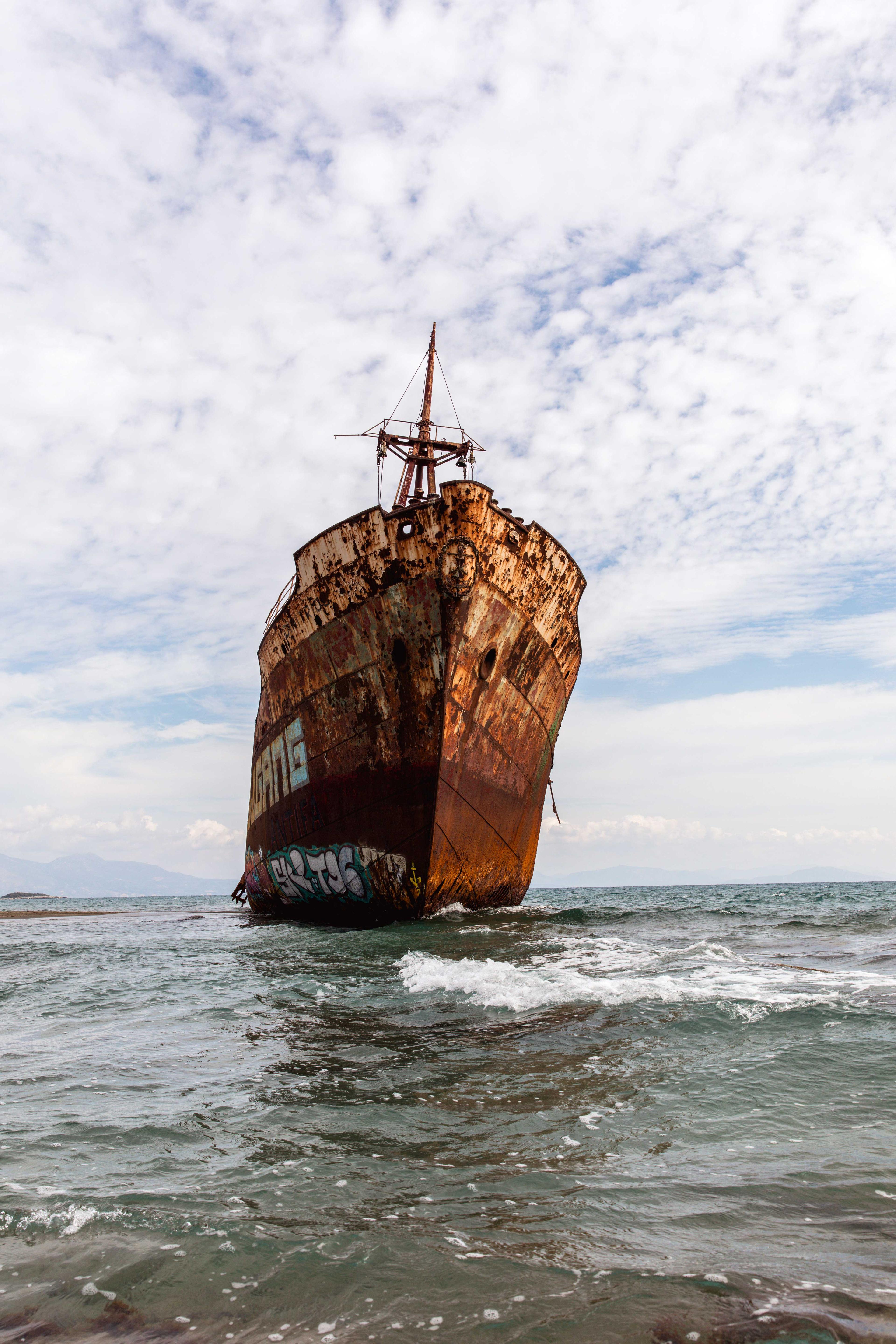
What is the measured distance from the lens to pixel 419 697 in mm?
11164

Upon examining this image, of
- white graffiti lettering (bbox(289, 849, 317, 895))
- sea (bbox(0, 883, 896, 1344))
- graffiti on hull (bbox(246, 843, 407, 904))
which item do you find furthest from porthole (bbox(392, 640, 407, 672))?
sea (bbox(0, 883, 896, 1344))

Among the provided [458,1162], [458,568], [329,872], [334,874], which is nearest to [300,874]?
[329,872]

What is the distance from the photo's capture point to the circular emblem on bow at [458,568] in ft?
35.2

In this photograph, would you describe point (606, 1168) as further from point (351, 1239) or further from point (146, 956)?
point (146, 956)

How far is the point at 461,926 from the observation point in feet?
36.3

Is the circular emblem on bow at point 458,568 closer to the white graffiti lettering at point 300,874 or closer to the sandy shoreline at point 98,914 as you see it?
the white graffiti lettering at point 300,874

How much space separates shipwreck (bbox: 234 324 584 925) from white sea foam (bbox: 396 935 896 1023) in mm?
3190

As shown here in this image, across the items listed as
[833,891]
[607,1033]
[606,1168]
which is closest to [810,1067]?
[607,1033]

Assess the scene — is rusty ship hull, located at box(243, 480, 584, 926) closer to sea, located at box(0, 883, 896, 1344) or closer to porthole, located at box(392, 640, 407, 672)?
porthole, located at box(392, 640, 407, 672)

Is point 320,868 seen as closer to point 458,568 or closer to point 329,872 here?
point 329,872

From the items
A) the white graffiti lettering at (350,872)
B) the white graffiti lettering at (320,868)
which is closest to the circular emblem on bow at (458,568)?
the white graffiti lettering at (350,872)

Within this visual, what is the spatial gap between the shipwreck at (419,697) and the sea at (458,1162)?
450 cm

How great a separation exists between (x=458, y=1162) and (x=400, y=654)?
8685mm

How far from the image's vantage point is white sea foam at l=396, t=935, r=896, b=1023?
5.80 m
